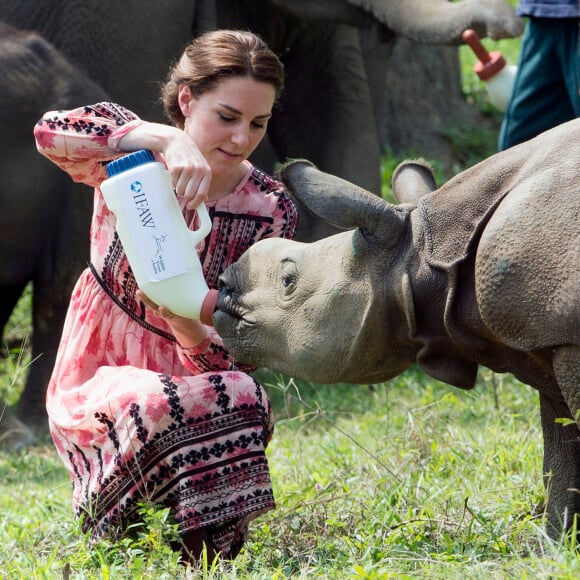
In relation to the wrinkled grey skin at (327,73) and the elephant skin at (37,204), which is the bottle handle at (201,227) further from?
the wrinkled grey skin at (327,73)

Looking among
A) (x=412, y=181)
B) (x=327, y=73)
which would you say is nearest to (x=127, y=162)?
(x=412, y=181)

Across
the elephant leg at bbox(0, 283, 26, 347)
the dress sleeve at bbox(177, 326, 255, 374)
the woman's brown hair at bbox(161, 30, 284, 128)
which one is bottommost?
the elephant leg at bbox(0, 283, 26, 347)

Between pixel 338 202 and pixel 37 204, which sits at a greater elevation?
pixel 338 202

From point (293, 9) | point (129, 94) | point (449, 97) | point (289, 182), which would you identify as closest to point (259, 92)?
point (289, 182)

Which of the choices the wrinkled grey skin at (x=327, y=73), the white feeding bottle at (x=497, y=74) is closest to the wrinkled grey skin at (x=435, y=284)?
the white feeding bottle at (x=497, y=74)

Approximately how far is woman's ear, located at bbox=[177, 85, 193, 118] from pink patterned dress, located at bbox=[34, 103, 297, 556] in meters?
0.18

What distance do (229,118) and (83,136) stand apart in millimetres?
411

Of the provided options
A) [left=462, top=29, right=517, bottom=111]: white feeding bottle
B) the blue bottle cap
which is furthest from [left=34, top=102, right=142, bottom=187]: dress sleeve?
[left=462, top=29, right=517, bottom=111]: white feeding bottle

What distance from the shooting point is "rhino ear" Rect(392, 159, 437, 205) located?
11.9 ft

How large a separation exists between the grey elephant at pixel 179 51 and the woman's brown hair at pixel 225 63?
7.88 feet

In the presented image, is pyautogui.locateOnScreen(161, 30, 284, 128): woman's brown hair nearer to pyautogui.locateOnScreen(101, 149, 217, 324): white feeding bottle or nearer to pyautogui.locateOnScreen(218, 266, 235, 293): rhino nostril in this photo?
pyautogui.locateOnScreen(101, 149, 217, 324): white feeding bottle

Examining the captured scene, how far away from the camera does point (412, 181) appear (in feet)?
12.1

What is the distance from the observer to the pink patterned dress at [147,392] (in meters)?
3.62

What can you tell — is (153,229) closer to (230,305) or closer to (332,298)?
(230,305)
